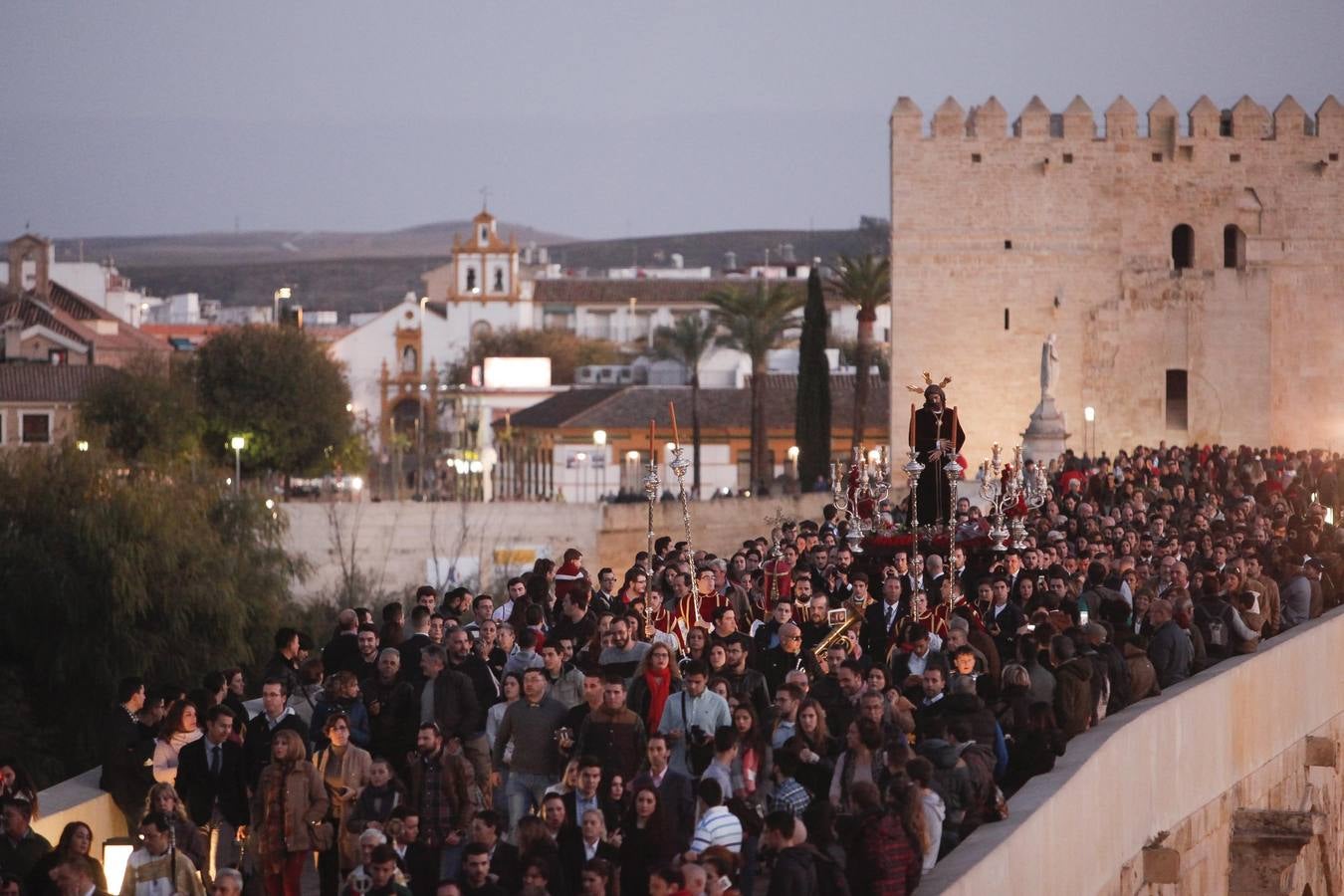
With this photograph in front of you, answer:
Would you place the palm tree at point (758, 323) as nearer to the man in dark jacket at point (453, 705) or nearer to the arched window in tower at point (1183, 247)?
the arched window in tower at point (1183, 247)

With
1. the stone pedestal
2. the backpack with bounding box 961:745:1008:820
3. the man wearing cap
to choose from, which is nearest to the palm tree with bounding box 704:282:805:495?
the stone pedestal

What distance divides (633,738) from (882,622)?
4.06 m

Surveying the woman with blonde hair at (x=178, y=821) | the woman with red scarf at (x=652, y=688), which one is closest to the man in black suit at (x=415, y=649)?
the woman with red scarf at (x=652, y=688)

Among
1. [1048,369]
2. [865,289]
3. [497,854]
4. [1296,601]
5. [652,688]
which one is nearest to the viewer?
[497,854]

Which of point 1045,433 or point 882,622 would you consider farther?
point 1045,433

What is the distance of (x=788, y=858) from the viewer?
9688 mm

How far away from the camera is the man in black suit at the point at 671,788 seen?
10898mm

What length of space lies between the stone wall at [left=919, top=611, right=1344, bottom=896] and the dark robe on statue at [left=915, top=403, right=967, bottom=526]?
2778 mm

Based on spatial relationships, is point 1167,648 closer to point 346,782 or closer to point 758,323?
point 346,782

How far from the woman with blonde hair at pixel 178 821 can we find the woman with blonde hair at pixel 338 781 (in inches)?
26.7

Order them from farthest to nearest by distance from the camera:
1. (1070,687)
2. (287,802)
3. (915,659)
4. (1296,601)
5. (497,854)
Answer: (1296,601) → (915,659) → (1070,687) → (287,802) → (497,854)

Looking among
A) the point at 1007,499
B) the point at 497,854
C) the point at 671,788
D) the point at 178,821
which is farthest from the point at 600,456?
the point at 497,854

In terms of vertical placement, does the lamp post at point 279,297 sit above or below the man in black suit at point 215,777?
above

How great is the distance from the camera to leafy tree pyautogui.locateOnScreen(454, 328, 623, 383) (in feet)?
372
